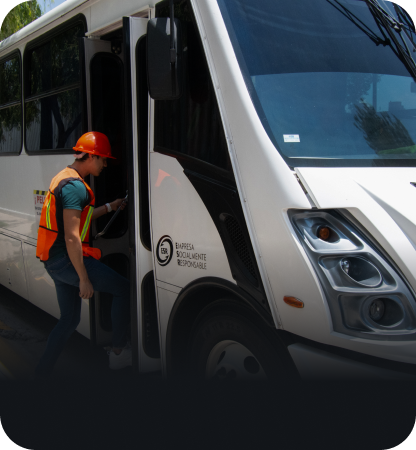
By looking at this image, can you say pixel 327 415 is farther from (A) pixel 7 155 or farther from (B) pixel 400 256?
(A) pixel 7 155

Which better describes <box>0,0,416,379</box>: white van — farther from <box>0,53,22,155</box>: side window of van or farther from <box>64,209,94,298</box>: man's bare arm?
<box>0,53,22,155</box>: side window of van

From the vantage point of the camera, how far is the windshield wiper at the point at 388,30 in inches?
114

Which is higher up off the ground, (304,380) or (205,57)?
(205,57)

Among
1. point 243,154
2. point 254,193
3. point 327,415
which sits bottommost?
point 327,415

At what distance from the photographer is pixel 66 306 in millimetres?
3711

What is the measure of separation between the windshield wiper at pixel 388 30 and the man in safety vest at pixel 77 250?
1.86 meters

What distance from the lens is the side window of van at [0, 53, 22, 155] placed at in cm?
519

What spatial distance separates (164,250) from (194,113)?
86 cm

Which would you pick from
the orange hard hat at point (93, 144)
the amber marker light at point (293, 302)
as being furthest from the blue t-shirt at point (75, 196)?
the amber marker light at point (293, 302)

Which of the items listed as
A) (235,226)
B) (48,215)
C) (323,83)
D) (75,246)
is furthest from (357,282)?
(48,215)

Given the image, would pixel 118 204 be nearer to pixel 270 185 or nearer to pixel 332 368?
pixel 270 185

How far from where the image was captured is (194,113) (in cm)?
277

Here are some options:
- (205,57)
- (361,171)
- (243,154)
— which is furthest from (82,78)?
(361,171)

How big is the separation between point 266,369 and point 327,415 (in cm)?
34
